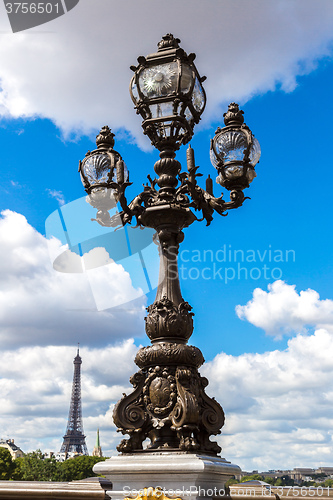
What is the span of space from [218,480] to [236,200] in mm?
3139

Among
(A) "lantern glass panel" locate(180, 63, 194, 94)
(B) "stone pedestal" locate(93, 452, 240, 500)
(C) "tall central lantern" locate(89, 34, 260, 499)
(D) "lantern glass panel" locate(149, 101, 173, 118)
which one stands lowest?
(B) "stone pedestal" locate(93, 452, 240, 500)

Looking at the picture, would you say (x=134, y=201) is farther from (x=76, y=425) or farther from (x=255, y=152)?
(x=76, y=425)

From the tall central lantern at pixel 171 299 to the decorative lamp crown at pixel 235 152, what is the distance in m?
0.01

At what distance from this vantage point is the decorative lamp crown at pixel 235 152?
21.1ft

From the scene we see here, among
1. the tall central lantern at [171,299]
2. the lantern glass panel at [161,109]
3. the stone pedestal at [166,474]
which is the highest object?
the lantern glass panel at [161,109]

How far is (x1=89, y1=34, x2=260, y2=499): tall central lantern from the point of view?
5473 mm

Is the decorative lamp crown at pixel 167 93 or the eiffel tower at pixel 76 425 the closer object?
the decorative lamp crown at pixel 167 93

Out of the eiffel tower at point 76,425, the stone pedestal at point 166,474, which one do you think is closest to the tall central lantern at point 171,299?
the stone pedestal at point 166,474

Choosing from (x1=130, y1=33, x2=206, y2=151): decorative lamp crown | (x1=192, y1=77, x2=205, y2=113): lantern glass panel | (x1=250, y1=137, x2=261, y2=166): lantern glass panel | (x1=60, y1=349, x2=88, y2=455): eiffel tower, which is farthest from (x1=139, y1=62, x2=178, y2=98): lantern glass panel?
(x1=60, y1=349, x2=88, y2=455): eiffel tower

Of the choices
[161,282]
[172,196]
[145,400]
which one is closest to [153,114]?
[172,196]

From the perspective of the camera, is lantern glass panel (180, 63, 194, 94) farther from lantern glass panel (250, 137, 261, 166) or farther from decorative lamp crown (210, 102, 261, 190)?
lantern glass panel (250, 137, 261, 166)

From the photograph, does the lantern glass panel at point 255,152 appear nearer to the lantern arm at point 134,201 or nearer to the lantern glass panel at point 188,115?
the lantern glass panel at point 188,115

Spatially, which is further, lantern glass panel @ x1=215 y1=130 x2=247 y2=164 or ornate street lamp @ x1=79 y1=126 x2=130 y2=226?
ornate street lamp @ x1=79 y1=126 x2=130 y2=226

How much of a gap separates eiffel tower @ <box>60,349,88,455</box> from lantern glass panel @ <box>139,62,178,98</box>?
95180 mm
